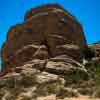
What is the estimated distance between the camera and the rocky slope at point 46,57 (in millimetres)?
21250

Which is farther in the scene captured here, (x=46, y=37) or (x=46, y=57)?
(x=46, y=37)

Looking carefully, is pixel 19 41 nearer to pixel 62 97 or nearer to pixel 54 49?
pixel 54 49

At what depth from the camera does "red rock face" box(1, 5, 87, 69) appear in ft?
99.9

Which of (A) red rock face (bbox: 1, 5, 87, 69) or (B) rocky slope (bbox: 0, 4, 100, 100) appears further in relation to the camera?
(A) red rock face (bbox: 1, 5, 87, 69)

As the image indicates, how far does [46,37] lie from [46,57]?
3258 millimetres

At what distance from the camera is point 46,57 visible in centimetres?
2972

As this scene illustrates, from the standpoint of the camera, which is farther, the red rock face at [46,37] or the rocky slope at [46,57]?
the red rock face at [46,37]

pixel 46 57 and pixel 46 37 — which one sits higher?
pixel 46 37

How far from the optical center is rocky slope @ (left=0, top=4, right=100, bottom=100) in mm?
21250

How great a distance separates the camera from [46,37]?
31906mm

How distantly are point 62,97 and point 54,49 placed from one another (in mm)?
14532

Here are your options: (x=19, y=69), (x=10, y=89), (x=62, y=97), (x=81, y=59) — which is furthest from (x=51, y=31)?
(x=62, y=97)

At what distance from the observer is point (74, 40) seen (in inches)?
1283

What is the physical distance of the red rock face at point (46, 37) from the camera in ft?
99.9
